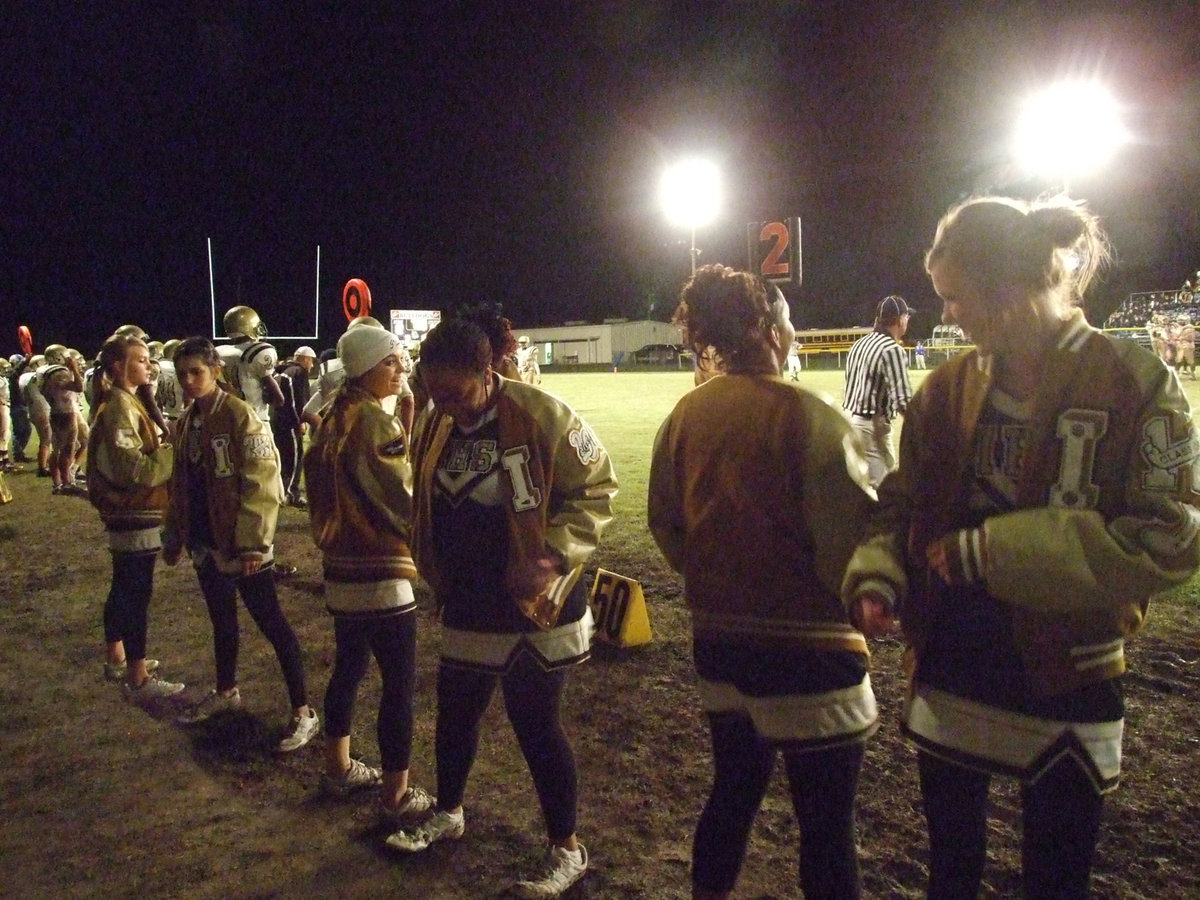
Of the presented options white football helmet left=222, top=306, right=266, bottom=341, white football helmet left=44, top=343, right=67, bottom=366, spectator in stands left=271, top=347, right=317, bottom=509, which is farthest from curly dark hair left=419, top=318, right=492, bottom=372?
white football helmet left=44, top=343, right=67, bottom=366

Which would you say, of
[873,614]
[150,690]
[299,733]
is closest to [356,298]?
[150,690]

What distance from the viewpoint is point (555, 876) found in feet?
9.35

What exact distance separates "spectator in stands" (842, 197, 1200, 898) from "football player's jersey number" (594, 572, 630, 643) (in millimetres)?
3295

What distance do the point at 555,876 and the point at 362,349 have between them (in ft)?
7.19

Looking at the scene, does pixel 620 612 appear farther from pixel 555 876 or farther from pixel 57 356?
pixel 57 356

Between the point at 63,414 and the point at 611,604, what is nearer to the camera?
the point at 611,604

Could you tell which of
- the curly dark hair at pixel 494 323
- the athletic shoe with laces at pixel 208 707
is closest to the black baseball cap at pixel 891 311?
the curly dark hair at pixel 494 323

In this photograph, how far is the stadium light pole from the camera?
13281 mm

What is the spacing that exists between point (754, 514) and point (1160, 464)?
918mm

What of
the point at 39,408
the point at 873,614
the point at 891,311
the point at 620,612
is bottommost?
the point at 620,612

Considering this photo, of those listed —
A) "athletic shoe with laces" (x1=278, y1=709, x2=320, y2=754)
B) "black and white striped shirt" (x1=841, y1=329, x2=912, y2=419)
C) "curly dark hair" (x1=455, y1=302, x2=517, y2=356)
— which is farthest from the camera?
"black and white striped shirt" (x1=841, y1=329, x2=912, y2=419)

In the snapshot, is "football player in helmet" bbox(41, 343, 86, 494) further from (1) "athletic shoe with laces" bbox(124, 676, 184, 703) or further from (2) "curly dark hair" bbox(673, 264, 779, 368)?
(2) "curly dark hair" bbox(673, 264, 779, 368)

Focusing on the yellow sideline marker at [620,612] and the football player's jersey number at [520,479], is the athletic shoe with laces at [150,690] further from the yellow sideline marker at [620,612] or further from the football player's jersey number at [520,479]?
the football player's jersey number at [520,479]

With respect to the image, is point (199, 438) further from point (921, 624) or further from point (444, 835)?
point (921, 624)
